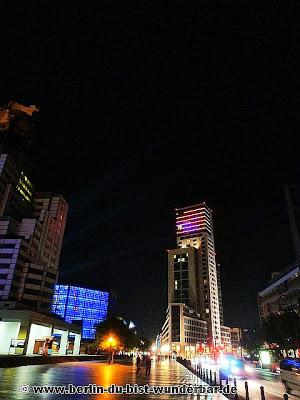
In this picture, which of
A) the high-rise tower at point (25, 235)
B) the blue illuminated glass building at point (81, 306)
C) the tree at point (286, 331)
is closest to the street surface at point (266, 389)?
the tree at point (286, 331)

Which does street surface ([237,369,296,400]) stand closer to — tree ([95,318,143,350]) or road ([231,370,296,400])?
road ([231,370,296,400])

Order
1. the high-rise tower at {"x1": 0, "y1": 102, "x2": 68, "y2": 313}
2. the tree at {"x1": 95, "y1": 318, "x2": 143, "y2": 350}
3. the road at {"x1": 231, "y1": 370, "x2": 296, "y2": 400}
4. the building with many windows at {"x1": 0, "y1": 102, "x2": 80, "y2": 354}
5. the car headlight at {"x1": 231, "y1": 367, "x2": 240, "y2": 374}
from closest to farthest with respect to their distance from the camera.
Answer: the road at {"x1": 231, "y1": 370, "x2": 296, "y2": 400} < the car headlight at {"x1": 231, "y1": 367, "x2": 240, "y2": 374} < the building with many windows at {"x1": 0, "y1": 102, "x2": 80, "y2": 354} < the tree at {"x1": 95, "y1": 318, "x2": 143, "y2": 350} < the high-rise tower at {"x1": 0, "y1": 102, "x2": 68, "y2": 313}

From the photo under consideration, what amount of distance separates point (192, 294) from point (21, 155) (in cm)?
12393

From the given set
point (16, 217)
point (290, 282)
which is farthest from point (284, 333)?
point (16, 217)

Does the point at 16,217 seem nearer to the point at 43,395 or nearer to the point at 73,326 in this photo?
the point at 73,326

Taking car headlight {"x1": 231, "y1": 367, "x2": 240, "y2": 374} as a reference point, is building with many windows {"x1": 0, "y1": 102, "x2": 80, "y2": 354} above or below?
above

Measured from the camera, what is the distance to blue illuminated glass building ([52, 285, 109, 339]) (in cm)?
14975

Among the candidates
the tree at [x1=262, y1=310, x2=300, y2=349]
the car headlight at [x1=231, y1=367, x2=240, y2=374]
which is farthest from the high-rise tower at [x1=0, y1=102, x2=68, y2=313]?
the tree at [x1=262, y1=310, x2=300, y2=349]

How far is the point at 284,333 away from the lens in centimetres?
5606

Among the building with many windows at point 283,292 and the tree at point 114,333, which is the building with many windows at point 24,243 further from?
the building with many windows at point 283,292

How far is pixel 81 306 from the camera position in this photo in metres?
155

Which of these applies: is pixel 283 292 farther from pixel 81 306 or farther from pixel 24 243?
pixel 81 306

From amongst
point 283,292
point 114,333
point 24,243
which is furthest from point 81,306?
point 283,292

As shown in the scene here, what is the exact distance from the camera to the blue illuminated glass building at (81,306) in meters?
150
